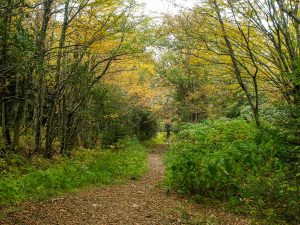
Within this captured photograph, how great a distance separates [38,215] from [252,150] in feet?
14.6

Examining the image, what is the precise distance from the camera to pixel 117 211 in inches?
208

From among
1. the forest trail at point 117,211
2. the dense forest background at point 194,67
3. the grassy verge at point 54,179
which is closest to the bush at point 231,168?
the dense forest background at point 194,67

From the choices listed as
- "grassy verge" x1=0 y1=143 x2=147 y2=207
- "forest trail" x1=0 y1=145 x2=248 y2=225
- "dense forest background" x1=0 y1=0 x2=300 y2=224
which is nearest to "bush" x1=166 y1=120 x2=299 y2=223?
"dense forest background" x1=0 y1=0 x2=300 y2=224

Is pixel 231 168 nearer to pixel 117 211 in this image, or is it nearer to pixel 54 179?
pixel 117 211

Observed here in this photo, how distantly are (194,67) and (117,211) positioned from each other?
5.86 metres

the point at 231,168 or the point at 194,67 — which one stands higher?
the point at 194,67

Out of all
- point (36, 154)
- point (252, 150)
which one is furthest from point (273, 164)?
point (36, 154)

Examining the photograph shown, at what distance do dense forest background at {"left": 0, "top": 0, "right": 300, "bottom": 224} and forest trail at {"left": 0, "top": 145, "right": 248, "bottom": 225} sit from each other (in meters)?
0.60

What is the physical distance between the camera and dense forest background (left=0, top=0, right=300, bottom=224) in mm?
5023

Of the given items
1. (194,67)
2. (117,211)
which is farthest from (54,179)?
(194,67)

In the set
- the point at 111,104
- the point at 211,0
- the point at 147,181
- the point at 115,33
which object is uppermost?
the point at 211,0

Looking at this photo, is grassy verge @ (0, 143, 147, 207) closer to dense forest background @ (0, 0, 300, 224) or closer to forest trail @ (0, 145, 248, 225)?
dense forest background @ (0, 0, 300, 224)

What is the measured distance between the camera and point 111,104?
48.4 ft

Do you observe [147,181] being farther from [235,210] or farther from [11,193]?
[11,193]
